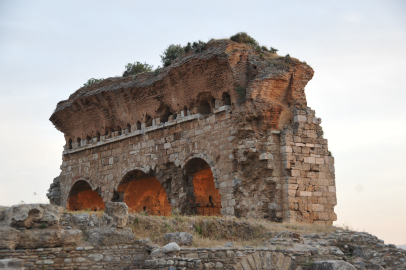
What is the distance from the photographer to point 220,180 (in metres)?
14.6

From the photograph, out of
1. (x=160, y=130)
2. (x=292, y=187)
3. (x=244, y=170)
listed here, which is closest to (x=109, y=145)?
(x=160, y=130)

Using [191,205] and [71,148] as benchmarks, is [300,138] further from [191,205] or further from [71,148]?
[71,148]

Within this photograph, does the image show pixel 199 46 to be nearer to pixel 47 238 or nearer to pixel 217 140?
pixel 217 140

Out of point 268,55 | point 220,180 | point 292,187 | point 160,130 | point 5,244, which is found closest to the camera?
point 5,244

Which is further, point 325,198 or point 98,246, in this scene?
point 325,198

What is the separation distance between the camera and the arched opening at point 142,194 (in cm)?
1823

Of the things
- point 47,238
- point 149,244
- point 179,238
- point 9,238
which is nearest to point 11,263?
point 9,238

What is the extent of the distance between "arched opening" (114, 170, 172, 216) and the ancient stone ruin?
37mm

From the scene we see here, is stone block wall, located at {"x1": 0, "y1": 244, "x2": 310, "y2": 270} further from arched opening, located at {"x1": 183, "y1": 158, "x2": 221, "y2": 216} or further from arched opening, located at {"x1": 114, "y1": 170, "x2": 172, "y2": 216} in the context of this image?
arched opening, located at {"x1": 114, "y1": 170, "x2": 172, "y2": 216}

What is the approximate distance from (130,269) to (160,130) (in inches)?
340

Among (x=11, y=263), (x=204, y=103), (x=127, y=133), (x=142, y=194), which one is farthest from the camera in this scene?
(x=142, y=194)

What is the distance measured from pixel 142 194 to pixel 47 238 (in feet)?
36.5

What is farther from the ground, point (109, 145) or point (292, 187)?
point (109, 145)

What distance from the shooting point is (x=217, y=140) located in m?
14.8
